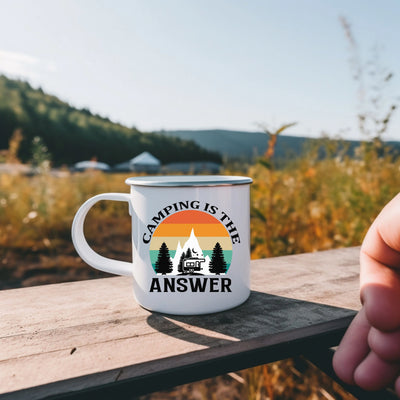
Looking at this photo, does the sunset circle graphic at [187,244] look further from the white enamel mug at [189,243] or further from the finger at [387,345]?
the finger at [387,345]

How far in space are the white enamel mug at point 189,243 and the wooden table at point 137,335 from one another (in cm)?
4

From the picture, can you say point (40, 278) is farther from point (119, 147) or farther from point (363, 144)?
point (119, 147)

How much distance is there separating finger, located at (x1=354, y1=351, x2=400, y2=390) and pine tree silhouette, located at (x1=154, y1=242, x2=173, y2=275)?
35cm

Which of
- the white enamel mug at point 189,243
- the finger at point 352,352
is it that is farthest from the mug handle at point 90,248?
the finger at point 352,352

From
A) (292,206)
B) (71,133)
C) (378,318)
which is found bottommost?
(292,206)

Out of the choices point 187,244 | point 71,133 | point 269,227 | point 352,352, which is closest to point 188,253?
point 187,244

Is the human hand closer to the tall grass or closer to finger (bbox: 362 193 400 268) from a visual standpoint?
finger (bbox: 362 193 400 268)

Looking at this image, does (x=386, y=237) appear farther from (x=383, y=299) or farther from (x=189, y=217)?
(x=189, y=217)

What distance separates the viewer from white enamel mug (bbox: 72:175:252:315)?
67 cm

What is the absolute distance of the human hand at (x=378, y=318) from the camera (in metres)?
0.48

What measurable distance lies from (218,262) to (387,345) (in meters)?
0.30

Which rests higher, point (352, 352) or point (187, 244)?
point (187, 244)

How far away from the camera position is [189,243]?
26.4 inches

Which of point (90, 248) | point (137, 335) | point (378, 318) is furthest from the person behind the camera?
point (90, 248)
